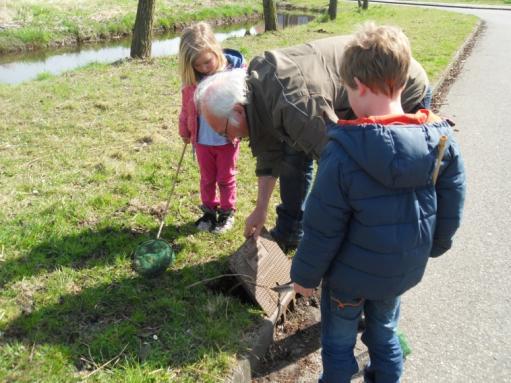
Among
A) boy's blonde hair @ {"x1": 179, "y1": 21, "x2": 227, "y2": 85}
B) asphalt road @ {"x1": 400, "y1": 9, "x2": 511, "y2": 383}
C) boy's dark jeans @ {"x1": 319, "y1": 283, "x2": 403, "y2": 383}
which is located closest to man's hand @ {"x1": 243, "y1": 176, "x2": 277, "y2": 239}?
boy's dark jeans @ {"x1": 319, "y1": 283, "x2": 403, "y2": 383}

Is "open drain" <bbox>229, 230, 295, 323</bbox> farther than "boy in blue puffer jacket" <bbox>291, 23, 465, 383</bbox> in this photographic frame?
Yes

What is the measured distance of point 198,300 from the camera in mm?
2988

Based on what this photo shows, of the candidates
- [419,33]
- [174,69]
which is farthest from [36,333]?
[419,33]

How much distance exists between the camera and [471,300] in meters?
3.21

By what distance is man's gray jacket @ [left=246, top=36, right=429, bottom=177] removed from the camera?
2.37m

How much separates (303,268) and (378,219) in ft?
1.33

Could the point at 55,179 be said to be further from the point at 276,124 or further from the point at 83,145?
the point at 276,124

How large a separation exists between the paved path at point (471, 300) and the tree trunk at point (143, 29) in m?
6.49

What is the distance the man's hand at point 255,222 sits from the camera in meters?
2.85

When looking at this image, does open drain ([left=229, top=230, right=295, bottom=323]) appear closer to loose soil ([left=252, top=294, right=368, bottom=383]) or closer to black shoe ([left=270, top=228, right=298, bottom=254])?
loose soil ([left=252, top=294, right=368, bottom=383])

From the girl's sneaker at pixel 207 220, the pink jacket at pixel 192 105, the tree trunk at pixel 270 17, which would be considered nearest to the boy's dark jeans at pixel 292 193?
the girl's sneaker at pixel 207 220

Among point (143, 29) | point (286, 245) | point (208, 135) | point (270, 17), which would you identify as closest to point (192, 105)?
point (208, 135)

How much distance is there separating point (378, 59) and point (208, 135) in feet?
5.81

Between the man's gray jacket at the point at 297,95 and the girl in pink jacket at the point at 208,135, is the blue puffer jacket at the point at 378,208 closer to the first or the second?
the man's gray jacket at the point at 297,95
